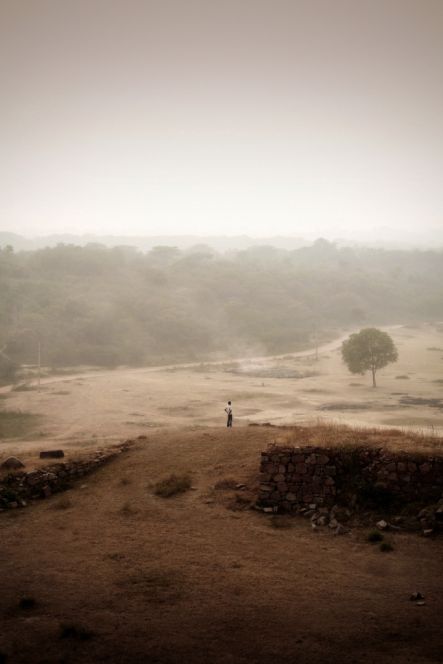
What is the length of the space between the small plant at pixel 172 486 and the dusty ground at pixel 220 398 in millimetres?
15625

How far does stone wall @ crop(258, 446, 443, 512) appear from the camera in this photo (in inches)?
505

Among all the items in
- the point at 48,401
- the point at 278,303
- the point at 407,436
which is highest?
the point at 278,303

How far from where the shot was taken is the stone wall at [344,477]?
42.1ft

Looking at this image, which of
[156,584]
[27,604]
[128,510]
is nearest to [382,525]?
[156,584]

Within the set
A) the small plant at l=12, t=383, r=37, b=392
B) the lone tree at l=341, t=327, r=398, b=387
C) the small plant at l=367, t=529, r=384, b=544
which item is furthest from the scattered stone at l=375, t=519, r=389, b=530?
the small plant at l=12, t=383, r=37, b=392

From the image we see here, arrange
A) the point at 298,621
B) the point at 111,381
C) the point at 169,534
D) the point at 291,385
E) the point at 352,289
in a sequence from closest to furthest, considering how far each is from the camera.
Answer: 1. the point at 298,621
2. the point at 169,534
3. the point at 291,385
4. the point at 111,381
5. the point at 352,289

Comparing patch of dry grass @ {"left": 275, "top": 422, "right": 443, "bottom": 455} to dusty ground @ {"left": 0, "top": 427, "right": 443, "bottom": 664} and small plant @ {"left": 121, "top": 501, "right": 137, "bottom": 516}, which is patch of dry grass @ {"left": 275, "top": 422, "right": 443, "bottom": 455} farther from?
small plant @ {"left": 121, "top": 501, "right": 137, "bottom": 516}

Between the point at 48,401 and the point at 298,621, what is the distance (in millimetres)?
42023

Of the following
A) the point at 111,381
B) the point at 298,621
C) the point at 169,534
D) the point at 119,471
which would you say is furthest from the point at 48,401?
the point at 298,621

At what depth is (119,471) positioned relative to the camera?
16797 mm

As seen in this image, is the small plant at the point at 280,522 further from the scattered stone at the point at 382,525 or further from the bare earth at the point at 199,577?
the scattered stone at the point at 382,525

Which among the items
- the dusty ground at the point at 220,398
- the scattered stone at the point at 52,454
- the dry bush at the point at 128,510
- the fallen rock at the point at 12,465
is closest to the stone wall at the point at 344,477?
the dry bush at the point at 128,510

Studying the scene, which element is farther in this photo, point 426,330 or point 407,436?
point 426,330

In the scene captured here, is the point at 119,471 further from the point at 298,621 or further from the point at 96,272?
the point at 96,272
